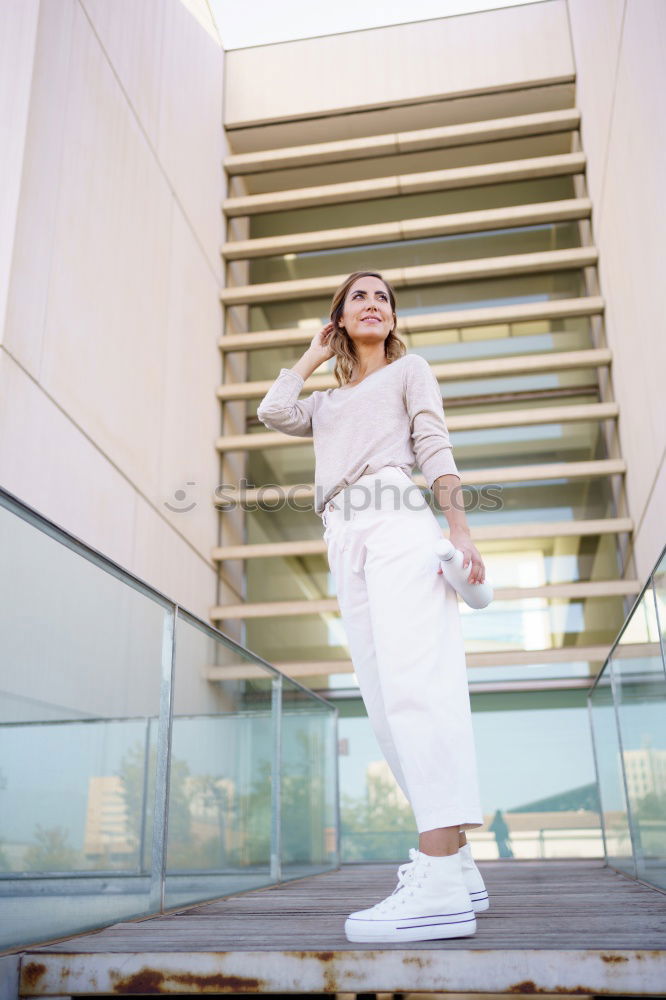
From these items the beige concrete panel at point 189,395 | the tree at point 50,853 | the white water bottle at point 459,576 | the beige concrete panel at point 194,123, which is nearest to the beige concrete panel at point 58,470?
the beige concrete panel at point 189,395

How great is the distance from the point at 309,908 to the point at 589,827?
173 inches

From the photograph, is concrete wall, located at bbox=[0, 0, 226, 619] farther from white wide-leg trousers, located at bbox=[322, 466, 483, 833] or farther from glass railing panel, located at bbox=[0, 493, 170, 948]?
white wide-leg trousers, located at bbox=[322, 466, 483, 833]

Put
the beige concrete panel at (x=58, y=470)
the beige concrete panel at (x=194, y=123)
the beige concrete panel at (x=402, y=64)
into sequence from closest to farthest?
the beige concrete panel at (x=58, y=470), the beige concrete panel at (x=194, y=123), the beige concrete panel at (x=402, y=64)

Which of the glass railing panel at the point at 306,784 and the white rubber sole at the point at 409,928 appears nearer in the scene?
the white rubber sole at the point at 409,928

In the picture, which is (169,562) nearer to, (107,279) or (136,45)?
(107,279)

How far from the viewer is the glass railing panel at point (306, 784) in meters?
3.74

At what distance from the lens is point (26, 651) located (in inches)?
65.3

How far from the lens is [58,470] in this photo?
4086 mm

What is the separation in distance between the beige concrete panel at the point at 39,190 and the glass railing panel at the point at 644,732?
2711 millimetres

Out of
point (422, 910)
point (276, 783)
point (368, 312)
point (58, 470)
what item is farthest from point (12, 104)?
point (422, 910)

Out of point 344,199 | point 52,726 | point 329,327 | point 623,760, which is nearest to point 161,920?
point 52,726

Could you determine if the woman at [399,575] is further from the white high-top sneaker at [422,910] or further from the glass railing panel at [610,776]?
the glass railing panel at [610,776]

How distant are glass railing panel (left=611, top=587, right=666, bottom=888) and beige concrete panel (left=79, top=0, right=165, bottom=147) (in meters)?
4.48

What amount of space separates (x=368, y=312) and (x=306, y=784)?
2869mm
